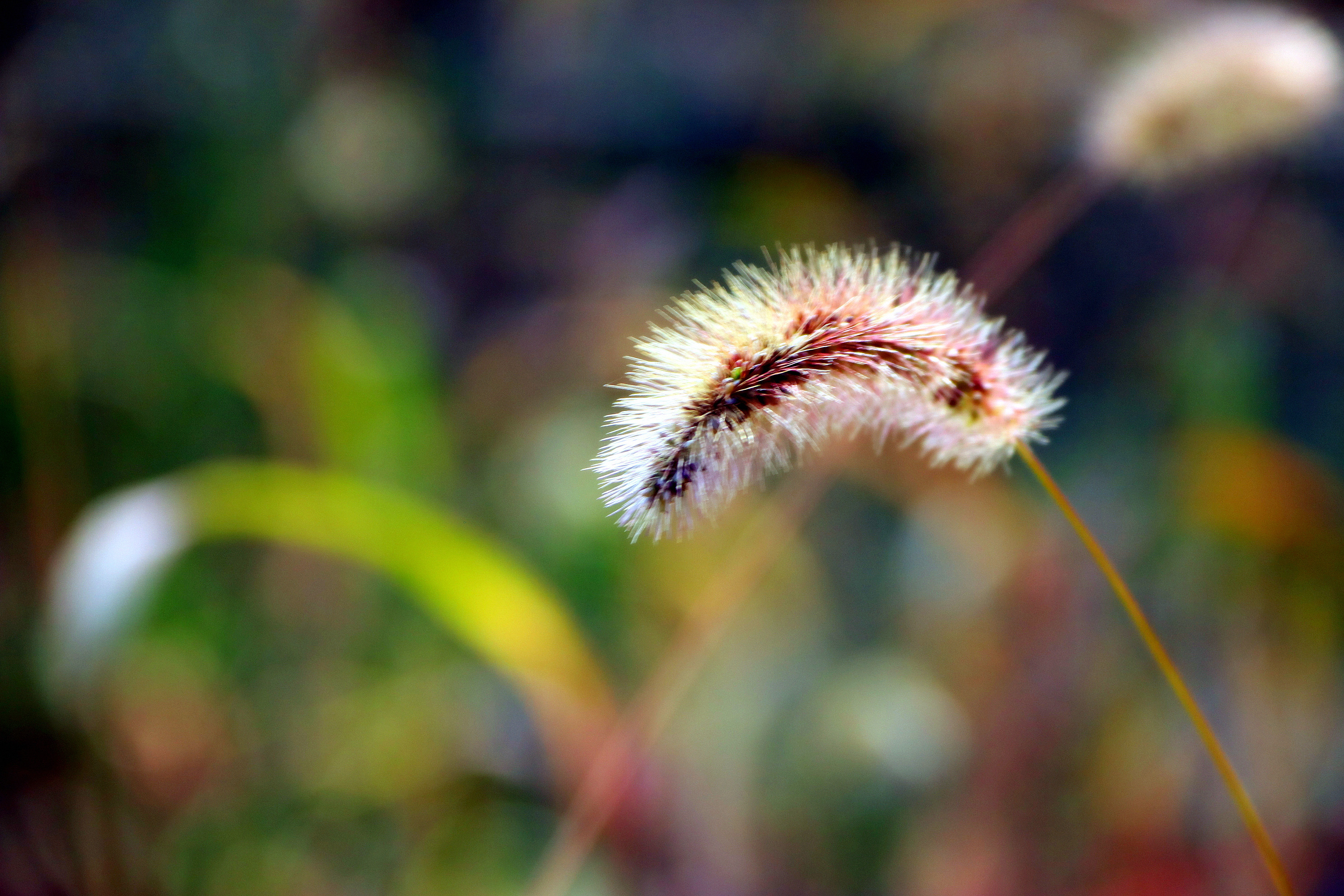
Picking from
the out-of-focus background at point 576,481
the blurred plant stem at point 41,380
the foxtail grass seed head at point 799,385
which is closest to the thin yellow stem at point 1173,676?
the foxtail grass seed head at point 799,385

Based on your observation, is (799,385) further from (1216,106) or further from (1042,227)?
(1216,106)

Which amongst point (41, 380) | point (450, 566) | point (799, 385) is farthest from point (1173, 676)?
point (41, 380)

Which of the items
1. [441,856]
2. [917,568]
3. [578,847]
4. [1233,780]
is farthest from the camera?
[917,568]

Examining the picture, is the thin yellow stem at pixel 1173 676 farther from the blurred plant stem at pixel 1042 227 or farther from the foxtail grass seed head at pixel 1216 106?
→ the foxtail grass seed head at pixel 1216 106

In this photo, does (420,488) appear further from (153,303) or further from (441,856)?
(153,303)

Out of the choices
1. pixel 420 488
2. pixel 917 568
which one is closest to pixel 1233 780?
pixel 917 568

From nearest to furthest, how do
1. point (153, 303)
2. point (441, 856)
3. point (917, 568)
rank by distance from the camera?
point (441, 856) → point (917, 568) → point (153, 303)

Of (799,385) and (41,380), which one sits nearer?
(799,385)
